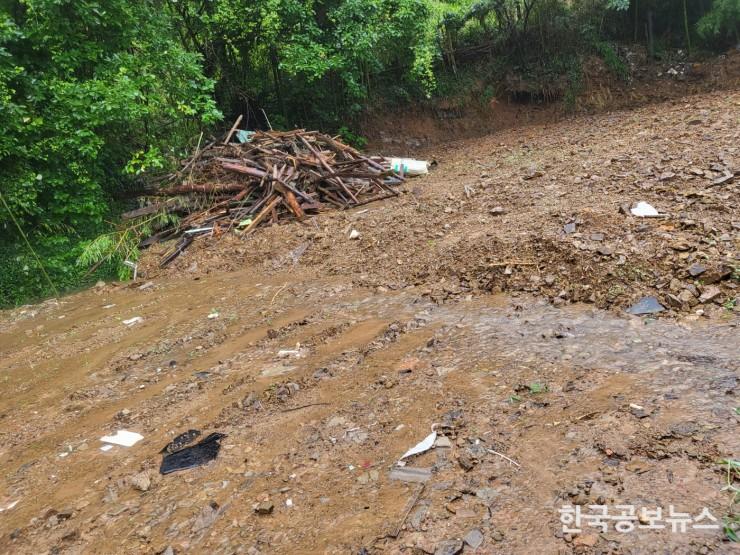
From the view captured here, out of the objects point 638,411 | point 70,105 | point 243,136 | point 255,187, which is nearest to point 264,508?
point 638,411

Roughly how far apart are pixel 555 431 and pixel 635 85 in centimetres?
1165

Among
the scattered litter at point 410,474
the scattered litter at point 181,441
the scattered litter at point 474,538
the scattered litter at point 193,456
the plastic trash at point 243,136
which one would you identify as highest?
the plastic trash at point 243,136

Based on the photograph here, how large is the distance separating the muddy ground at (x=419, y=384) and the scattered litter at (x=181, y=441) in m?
0.06

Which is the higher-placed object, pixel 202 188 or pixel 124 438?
pixel 202 188

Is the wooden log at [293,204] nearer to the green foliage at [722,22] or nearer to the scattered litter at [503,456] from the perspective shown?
the scattered litter at [503,456]

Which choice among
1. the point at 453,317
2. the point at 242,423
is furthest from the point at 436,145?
the point at 242,423

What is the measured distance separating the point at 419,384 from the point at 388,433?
0.54m

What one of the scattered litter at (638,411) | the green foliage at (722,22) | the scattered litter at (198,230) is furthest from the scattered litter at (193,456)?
the green foliage at (722,22)

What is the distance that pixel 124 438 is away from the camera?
10.4 ft

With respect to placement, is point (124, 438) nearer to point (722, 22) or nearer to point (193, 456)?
point (193, 456)

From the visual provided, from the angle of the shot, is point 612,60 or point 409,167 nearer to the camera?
point 409,167

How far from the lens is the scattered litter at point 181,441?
2945 millimetres

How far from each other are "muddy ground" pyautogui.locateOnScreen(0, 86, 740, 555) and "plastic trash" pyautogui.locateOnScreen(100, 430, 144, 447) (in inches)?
2.6

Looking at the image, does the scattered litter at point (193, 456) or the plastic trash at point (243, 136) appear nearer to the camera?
the scattered litter at point (193, 456)
